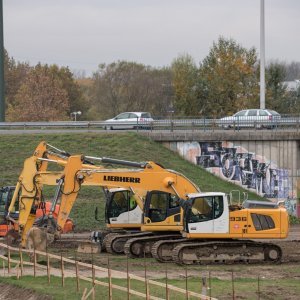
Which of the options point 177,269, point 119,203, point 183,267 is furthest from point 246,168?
point 177,269

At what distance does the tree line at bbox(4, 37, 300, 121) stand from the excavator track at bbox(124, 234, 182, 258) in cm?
4482

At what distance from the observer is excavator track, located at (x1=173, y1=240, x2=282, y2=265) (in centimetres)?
3222

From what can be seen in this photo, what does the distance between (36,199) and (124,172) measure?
317cm

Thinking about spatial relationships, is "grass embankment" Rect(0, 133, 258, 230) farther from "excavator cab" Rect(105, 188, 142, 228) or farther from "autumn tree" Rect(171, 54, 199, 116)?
"autumn tree" Rect(171, 54, 199, 116)

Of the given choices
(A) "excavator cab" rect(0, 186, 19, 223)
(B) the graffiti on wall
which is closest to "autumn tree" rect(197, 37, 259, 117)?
(B) the graffiti on wall

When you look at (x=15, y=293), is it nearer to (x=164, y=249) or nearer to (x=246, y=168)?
(x=164, y=249)

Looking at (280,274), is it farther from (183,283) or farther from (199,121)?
(199,121)

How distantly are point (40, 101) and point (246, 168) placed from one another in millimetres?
41255

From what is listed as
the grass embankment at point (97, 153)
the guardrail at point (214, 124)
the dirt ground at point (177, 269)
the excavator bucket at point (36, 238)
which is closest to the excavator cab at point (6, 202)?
the dirt ground at point (177, 269)

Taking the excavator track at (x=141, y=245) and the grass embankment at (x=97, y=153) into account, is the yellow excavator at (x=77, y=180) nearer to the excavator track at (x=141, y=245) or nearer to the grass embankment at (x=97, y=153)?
the excavator track at (x=141, y=245)

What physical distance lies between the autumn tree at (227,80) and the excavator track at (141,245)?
47.4 m

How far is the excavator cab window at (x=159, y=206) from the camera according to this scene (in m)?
34.4

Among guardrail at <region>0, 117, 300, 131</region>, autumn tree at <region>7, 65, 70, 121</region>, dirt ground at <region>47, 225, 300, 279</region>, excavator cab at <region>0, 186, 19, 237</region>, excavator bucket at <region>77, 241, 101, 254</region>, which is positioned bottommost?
dirt ground at <region>47, 225, 300, 279</region>

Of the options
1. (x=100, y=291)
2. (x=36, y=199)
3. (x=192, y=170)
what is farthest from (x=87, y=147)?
(x=100, y=291)
